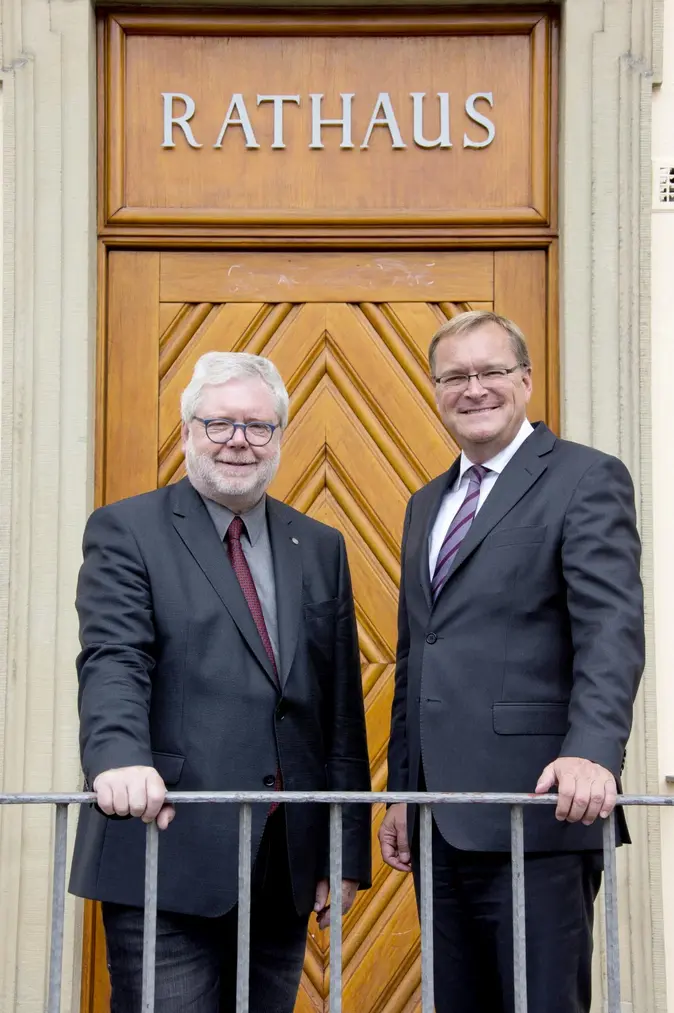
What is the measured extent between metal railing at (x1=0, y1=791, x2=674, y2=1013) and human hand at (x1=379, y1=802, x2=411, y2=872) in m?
0.63

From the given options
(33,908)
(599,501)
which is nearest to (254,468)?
(599,501)

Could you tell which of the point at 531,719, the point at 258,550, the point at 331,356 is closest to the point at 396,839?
the point at 531,719

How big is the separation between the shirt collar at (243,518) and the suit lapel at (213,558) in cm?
2

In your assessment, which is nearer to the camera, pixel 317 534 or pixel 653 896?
pixel 317 534

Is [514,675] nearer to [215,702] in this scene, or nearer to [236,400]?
[215,702]

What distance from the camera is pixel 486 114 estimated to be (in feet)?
14.4

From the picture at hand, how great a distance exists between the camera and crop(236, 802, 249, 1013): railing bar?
7.93 ft

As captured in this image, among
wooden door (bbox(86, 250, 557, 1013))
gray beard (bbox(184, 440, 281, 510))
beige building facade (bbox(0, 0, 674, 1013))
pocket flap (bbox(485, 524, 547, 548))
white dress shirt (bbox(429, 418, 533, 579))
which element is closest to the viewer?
pocket flap (bbox(485, 524, 547, 548))

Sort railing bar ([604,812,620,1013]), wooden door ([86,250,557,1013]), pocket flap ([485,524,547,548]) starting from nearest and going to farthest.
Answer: railing bar ([604,812,620,1013]) < pocket flap ([485,524,547,548]) < wooden door ([86,250,557,1013])

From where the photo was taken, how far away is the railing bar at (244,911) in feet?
7.93

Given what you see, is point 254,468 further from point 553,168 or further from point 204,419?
point 553,168

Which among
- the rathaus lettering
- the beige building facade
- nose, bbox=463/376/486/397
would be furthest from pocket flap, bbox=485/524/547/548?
the rathaus lettering

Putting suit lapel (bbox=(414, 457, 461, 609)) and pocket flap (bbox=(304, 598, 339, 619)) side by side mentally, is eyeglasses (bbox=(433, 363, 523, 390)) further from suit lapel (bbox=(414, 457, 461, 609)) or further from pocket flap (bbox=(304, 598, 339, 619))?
pocket flap (bbox=(304, 598, 339, 619))

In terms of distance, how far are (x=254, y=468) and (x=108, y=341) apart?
1.65m
